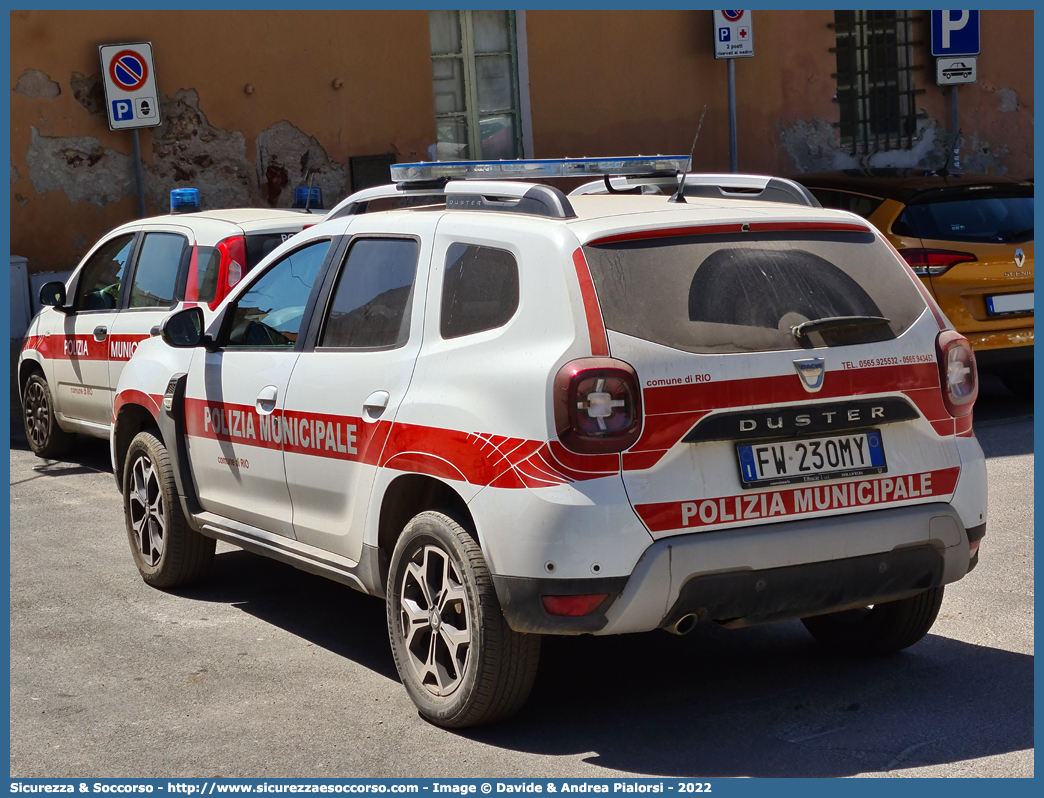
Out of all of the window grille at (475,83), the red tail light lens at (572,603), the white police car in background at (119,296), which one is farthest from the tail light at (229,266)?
the window grille at (475,83)

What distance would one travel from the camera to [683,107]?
1658cm

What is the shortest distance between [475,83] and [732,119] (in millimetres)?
3385

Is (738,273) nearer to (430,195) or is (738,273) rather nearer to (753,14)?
(430,195)

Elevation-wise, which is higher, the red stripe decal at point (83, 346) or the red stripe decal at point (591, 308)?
the red stripe decal at point (591, 308)

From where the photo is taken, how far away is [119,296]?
8.48 meters

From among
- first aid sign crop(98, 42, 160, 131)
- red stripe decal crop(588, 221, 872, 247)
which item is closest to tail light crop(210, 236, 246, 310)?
red stripe decal crop(588, 221, 872, 247)

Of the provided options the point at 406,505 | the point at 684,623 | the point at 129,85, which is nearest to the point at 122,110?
the point at 129,85

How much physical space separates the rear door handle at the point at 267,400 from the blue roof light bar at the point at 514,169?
946 millimetres

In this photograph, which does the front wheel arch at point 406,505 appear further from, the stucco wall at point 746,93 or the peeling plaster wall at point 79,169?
the stucco wall at point 746,93

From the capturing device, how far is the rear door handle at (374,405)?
444cm

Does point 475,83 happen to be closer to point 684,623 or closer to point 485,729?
point 485,729

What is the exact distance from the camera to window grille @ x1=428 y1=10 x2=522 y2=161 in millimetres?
15367

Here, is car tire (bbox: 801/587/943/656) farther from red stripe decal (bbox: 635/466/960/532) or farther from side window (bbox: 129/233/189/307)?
side window (bbox: 129/233/189/307)

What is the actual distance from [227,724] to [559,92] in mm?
12409
